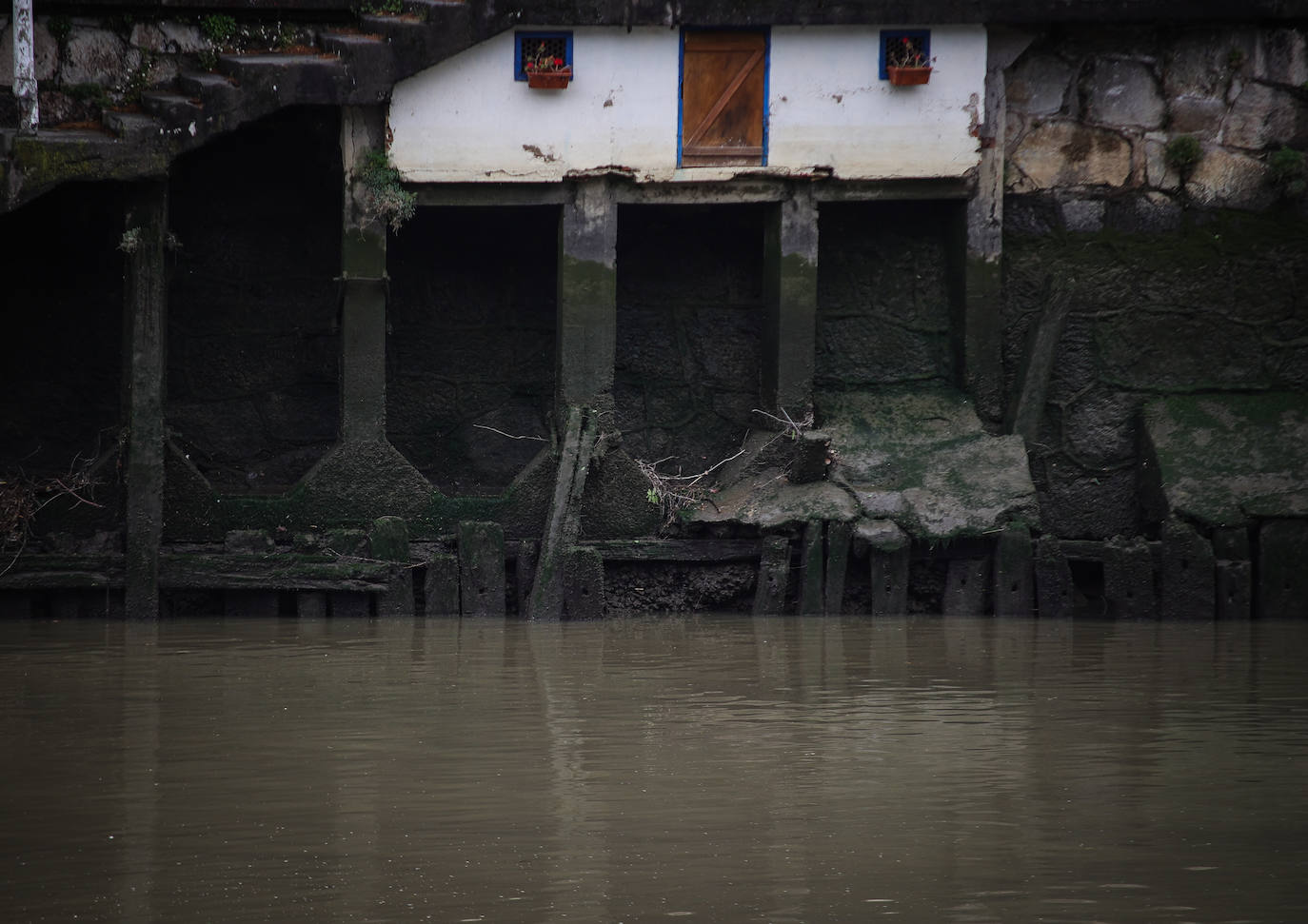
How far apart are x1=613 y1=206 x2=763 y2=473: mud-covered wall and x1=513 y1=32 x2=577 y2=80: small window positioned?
1.70m

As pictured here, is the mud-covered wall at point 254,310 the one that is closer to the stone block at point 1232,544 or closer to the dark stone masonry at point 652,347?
the dark stone masonry at point 652,347

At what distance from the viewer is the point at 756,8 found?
12961 millimetres

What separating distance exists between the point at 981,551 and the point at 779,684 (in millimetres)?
3900

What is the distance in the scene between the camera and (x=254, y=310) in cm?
1391

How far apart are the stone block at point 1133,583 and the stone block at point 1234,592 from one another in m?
0.46

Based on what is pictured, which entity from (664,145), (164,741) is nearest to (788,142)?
(664,145)

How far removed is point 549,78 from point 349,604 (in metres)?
4.10

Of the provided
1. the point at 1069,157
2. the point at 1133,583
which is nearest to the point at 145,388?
the point at 1133,583

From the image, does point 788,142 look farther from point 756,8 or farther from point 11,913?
point 11,913

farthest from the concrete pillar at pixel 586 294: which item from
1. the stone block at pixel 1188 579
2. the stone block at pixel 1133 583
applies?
the stone block at pixel 1188 579

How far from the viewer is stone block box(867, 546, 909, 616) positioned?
12.3m

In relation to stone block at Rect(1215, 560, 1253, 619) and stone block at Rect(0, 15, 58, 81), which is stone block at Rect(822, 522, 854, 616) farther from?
stone block at Rect(0, 15, 58, 81)

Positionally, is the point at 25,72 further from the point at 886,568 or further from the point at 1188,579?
the point at 1188,579

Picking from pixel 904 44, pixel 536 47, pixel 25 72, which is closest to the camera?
pixel 25 72
